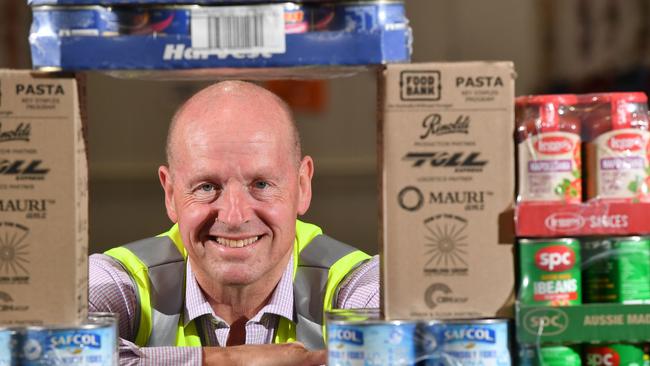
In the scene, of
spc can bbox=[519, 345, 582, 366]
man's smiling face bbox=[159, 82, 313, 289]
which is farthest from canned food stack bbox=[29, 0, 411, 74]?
man's smiling face bbox=[159, 82, 313, 289]

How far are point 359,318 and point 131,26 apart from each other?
741 mm

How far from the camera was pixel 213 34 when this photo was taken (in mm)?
2188

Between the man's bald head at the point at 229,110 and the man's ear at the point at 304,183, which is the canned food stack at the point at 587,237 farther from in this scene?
the man's ear at the point at 304,183

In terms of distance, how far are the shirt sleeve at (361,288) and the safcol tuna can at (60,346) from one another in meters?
0.98

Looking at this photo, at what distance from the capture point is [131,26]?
86.5 inches

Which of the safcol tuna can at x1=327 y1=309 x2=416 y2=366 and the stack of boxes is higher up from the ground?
the stack of boxes

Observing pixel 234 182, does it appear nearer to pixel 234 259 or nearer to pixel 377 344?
pixel 234 259

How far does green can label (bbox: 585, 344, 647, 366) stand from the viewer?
7.07 ft

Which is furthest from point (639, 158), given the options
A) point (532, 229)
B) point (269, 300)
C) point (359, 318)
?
point (269, 300)

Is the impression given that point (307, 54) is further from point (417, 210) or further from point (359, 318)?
point (359, 318)

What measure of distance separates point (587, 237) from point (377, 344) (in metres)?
0.46

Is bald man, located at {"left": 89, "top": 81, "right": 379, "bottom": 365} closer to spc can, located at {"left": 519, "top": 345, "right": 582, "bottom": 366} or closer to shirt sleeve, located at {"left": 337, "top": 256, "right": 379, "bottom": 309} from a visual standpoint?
shirt sleeve, located at {"left": 337, "top": 256, "right": 379, "bottom": 309}

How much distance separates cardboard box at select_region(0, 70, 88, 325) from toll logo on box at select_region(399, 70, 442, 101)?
2.15ft

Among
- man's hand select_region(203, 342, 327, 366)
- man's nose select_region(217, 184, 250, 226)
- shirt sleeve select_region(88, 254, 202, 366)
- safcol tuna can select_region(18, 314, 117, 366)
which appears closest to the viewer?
safcol tuna can select_region(18, 314, 117, 366)
